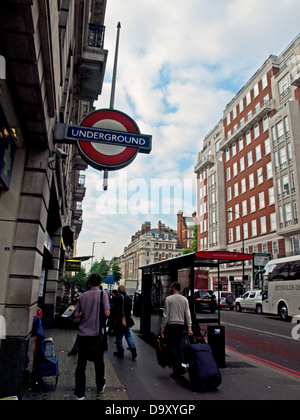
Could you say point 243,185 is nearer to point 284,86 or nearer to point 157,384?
point 284,86

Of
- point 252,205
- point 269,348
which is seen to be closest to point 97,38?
point 269,348

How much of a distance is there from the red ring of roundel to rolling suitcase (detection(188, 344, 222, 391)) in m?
3.74

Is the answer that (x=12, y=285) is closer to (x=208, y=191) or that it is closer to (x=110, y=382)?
(x=110, y=382)

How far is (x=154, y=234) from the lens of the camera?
109 m

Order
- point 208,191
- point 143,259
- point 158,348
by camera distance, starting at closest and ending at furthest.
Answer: point 158,348, point 208,191, point 143,259

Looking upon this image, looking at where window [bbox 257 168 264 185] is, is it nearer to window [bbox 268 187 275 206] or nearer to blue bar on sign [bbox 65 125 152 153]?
window [bbox 268 187 275 206]

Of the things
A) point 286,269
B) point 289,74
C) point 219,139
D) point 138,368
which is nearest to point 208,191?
point 219,139

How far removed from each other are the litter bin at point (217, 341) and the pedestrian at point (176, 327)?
4.51 ft

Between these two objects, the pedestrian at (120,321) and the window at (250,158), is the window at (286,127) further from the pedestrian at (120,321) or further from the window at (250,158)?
the pedestrian at (120,321)

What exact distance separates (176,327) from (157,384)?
3.51ft

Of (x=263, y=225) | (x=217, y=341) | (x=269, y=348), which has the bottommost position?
(x=269, y=348)

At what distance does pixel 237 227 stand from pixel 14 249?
148ft

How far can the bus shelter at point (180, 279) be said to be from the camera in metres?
7.89

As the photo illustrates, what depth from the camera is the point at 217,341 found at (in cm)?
734
